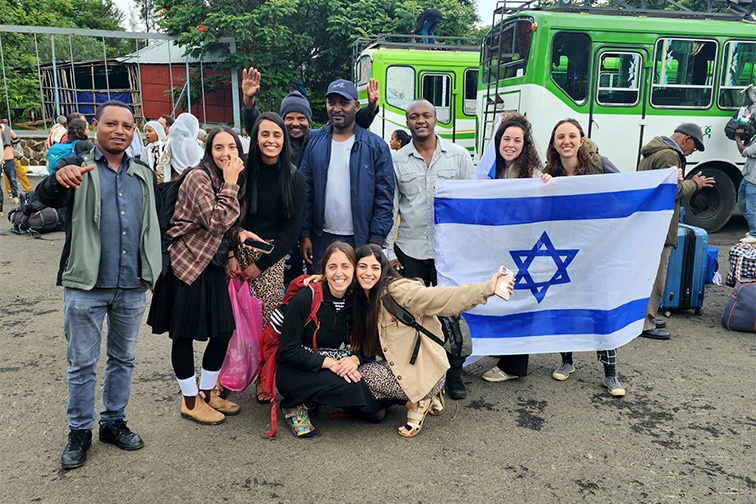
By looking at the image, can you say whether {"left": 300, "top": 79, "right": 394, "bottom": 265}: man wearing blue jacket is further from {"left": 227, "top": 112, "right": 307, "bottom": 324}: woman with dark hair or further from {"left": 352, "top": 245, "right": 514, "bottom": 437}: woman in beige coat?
{"left": 352, "top": 245, "right": 514, "bottom": 437}: woman in beige coat

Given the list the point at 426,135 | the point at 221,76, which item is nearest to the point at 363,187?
the point at 426,135

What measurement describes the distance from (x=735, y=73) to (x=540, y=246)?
7660 millimetres

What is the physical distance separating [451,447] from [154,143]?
6.46 m

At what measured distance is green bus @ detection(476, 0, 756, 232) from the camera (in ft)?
30.1

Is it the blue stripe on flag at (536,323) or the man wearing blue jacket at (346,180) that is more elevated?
the man wearing blue jacket at (346,180)

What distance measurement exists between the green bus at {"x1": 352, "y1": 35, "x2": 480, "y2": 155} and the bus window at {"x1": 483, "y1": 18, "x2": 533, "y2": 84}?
1963 millimetres

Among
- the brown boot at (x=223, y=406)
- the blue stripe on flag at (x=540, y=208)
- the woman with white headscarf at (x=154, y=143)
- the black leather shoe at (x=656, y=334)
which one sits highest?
the woman with white headscarf at (x=154, y=143)

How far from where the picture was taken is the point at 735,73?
9.60m

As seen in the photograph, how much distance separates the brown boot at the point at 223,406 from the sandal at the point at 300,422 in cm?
44

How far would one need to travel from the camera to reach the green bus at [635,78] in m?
9.19

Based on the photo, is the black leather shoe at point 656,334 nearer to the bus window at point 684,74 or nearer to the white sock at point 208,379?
the white sock at point 208,379

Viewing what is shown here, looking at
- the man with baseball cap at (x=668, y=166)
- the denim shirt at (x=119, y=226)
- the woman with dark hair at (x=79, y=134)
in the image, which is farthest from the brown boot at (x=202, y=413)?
the woman with dark hair at (x=79, y=134)

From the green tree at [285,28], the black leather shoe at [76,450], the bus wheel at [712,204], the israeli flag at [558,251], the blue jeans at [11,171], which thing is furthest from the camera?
the green tree at [285,28]

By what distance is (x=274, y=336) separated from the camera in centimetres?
365
